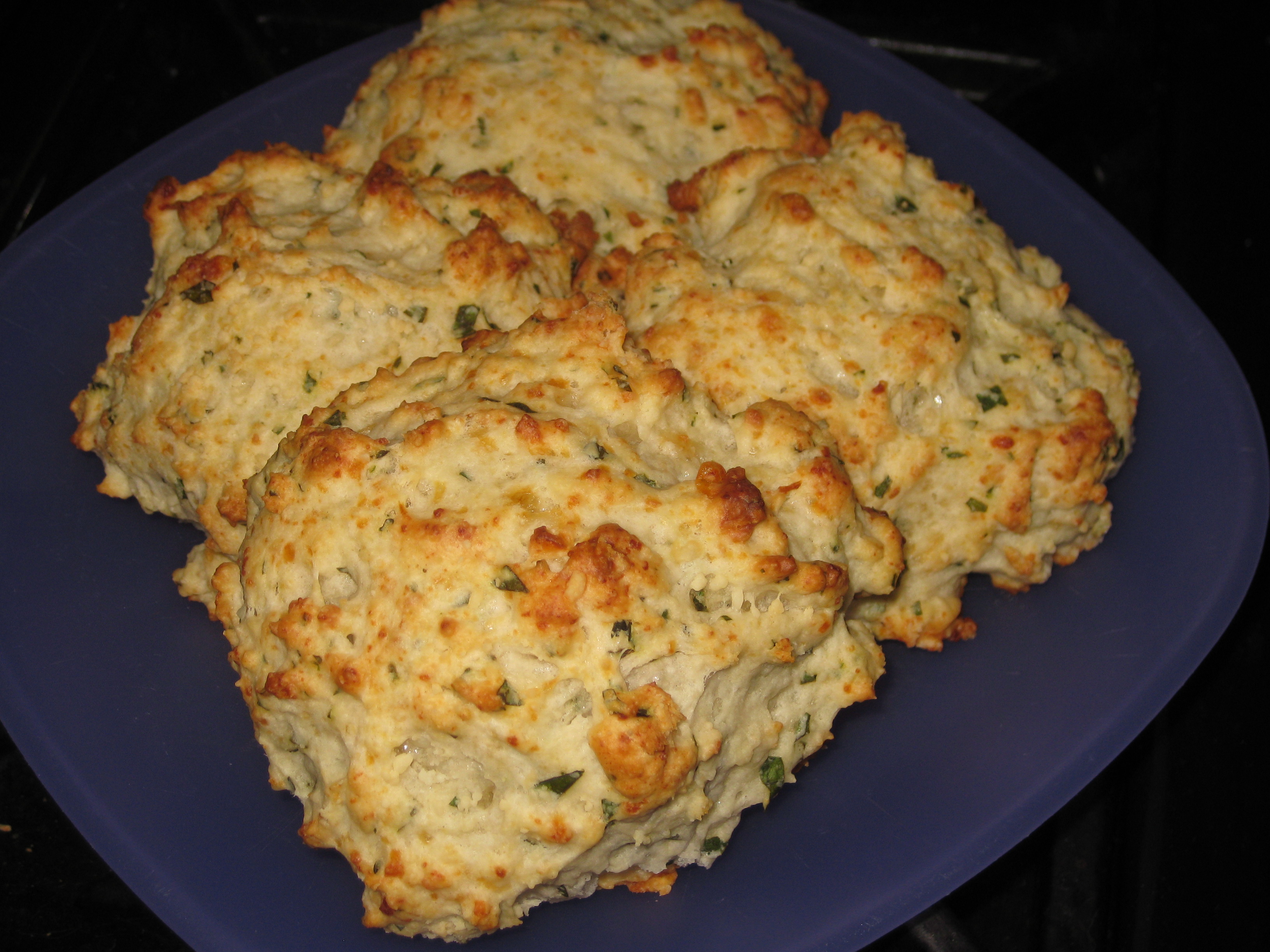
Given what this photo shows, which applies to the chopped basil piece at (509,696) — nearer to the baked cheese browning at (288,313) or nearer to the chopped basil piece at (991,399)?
the baked cheese browning at (288,313)

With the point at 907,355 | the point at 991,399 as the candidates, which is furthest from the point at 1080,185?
the point at 907,355

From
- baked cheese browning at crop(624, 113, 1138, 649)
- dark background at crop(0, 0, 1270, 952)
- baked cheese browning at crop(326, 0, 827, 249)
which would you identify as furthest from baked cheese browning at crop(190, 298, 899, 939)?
dark background at crop(0, 0, 1270, 952)

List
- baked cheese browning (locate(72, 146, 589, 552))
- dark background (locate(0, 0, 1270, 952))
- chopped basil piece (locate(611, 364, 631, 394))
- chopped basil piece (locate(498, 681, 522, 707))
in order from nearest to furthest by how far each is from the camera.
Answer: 1. chopped basil piece (locate(498, 681, 522, 707))
2. chopped basil piece (locate(611, 364, 631, 394))
3. baked cheese browning (locate(72, 146, 589, 552))
4. dark background (locate(0, 0, 1270, 952))

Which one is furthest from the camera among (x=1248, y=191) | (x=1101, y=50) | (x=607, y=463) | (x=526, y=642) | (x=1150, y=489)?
(x=1248, y=191)

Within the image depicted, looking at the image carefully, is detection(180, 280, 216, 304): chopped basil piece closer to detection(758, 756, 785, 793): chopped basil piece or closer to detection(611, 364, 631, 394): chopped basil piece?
detection(611, 364, 631, 394): chopped basil piece

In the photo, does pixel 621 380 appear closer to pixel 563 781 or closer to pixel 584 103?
pixel 563 781

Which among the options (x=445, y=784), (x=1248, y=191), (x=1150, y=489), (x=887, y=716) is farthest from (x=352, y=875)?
(x=1248, y=191)

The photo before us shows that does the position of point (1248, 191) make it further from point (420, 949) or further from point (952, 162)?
point (420, 949)

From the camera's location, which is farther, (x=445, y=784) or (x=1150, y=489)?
(x=1150, y=489)
